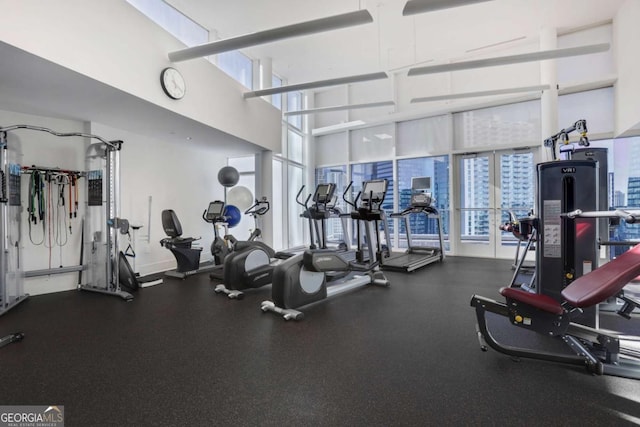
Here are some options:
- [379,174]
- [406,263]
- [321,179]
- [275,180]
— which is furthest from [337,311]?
[321,179]

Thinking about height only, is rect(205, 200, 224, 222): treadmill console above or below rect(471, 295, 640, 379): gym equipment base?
above

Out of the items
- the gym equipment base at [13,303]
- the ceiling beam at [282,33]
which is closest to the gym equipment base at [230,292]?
the gym equipment base at [13,303]

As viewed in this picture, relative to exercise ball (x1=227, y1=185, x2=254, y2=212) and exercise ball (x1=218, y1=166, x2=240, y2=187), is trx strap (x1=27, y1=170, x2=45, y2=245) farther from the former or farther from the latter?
exercise ball (x1=227, y1=185, x2=254, y2=212)

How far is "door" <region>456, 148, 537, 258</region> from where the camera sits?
22.9 ft

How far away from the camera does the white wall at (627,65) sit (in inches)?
199

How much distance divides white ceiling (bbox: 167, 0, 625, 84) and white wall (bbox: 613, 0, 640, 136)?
41cm

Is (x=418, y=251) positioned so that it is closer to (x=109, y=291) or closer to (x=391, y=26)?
(x=391, y=26)

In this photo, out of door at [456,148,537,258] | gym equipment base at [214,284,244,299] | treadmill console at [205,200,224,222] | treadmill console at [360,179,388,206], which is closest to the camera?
gym equipment base at [214,284,244,299]

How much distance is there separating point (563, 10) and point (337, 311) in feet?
22.5

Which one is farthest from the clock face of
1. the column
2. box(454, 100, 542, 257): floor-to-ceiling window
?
the column

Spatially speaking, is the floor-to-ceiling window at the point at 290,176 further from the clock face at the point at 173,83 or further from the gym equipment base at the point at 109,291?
the gym equipment base at the point at 109,291

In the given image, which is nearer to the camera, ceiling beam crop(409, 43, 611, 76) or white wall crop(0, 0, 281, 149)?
white wall crop(0, 0, 281, 149)

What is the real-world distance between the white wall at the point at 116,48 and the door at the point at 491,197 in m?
5.62

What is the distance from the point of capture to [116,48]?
364 centimetres
